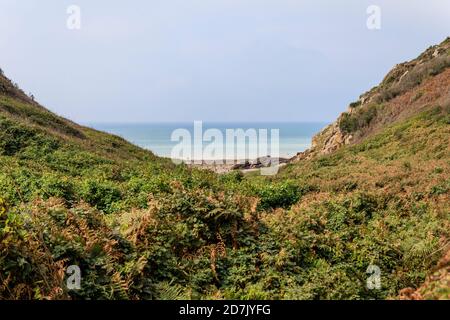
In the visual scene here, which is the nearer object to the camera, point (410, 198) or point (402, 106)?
point (410, 198)

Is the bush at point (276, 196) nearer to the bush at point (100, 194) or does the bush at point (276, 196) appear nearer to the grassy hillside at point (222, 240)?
the grassy hillside at point (222, 240)

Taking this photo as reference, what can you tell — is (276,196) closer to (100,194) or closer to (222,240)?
(100,194)

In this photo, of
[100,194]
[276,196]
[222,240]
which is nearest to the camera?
[222,240]

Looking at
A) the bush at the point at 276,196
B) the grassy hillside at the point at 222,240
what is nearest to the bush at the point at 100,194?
the grassy hillside at the point at 222,240

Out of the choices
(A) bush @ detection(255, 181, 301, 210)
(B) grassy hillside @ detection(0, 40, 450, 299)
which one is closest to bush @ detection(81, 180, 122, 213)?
(B) grassy hillside @ detection(0, 40, 450, 299)

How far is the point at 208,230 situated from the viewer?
10.6 m

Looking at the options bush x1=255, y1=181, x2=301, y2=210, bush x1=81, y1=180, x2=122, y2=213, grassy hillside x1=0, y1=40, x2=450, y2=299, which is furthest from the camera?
bush x1=255, y1=181, x2=301, y2=210

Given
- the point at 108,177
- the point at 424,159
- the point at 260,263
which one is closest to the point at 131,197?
the point at 108,177

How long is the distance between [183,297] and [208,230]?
2.76 meters

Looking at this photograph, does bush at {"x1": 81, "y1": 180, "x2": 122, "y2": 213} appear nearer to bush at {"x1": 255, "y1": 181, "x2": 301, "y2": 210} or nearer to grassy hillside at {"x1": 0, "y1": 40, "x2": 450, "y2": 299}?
grassy hillside at {"x1": 0, "y1": 40, "x2": 450, "y2": 299}

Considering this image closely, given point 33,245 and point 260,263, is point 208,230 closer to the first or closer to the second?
point 260,263

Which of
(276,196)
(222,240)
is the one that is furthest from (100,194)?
(222,240)

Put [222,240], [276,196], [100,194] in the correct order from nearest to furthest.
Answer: [222,240] → [100,194] → [276,196]
